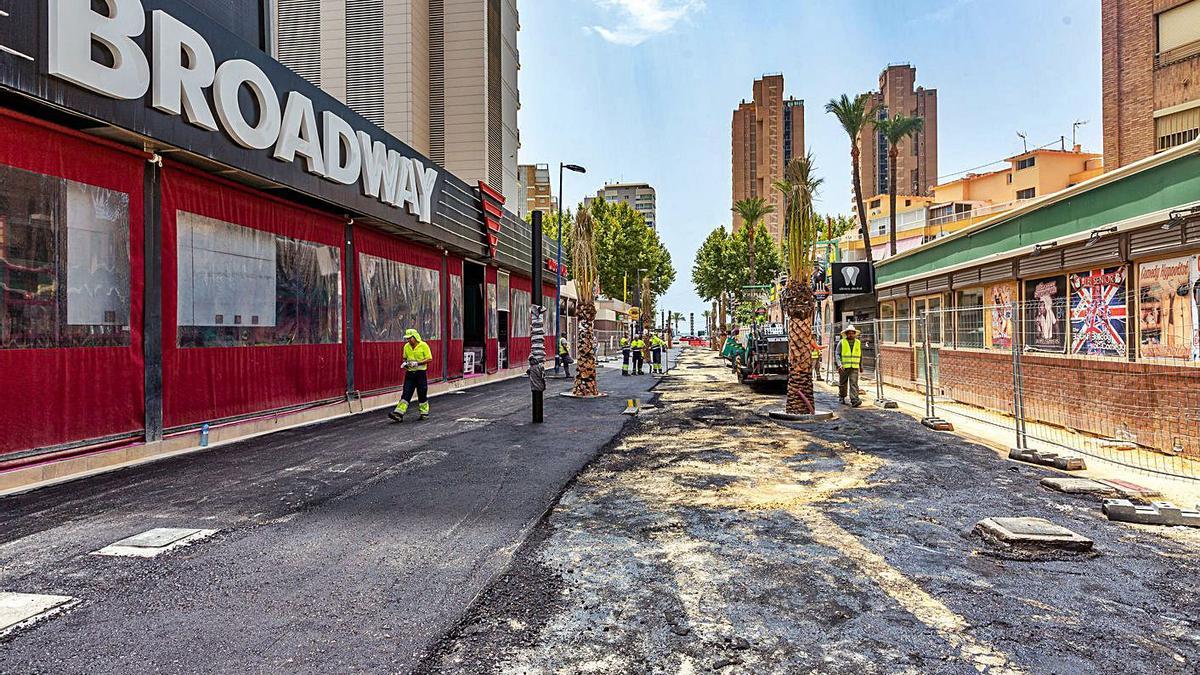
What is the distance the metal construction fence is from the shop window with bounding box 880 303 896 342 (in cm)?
561

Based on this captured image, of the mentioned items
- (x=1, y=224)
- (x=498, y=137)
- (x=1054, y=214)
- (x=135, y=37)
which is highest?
(x=498, y=137)

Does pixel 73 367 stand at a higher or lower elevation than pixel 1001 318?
lower

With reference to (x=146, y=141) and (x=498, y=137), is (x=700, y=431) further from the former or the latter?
(x=498, y=137)

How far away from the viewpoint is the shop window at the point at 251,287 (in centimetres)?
1057

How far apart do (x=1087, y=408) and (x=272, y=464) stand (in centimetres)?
1270

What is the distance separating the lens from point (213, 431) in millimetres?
10586

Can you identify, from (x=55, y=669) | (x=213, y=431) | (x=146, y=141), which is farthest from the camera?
(x=213, y=431)

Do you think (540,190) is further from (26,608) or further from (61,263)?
(26,608)

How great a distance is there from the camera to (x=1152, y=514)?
5812mm

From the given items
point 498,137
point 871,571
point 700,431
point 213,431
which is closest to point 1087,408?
point 700,431

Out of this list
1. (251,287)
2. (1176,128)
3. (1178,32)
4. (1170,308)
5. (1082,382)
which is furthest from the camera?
(1176,128)

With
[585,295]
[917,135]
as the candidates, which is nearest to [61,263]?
[585,295]

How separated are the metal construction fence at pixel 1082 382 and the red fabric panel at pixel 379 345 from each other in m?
12.6

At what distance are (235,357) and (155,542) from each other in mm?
7112
